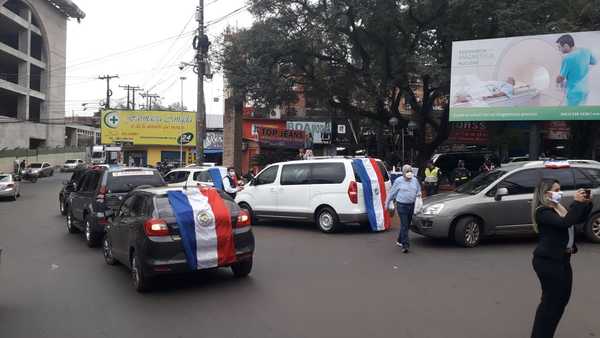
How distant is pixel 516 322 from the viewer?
5730 millimetres

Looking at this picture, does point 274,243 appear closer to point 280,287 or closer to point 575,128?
point 280,287

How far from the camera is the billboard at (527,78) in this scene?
17094 millimetres

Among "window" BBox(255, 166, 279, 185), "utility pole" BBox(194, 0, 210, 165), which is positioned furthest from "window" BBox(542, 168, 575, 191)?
"utility pole" BBox(194, 0, 210, 165)

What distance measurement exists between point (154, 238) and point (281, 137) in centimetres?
2602

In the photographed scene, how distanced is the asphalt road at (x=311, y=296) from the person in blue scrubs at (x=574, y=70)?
28.2 feet

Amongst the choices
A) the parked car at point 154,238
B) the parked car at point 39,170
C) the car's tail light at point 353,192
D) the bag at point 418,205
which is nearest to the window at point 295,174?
the car's tail light at point 353,192

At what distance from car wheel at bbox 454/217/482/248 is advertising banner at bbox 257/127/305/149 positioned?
74.4ft

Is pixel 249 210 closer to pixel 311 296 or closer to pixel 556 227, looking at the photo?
pixel 311 296

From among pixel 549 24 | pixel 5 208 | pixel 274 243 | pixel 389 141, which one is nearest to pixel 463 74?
pixel 549 24

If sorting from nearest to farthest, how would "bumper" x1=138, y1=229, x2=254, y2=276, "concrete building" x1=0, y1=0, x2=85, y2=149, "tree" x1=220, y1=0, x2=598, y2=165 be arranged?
"bumper" x1=138, y1=229, x2=254, y2=276 < "tree" x1=220, y1=0, x2=598, y2=165 < "concrete building" x1=0, y1=0, x2=85, y2=149

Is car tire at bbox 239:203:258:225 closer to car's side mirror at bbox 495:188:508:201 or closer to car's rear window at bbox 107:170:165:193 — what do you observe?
car's rear window at bbox 107:170:165:193

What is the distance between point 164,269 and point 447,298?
3.71 meters

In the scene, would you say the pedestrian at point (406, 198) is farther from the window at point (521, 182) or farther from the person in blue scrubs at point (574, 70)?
the person in blue scrubs at point (574, 70)

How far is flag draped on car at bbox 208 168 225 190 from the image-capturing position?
15420 mm
